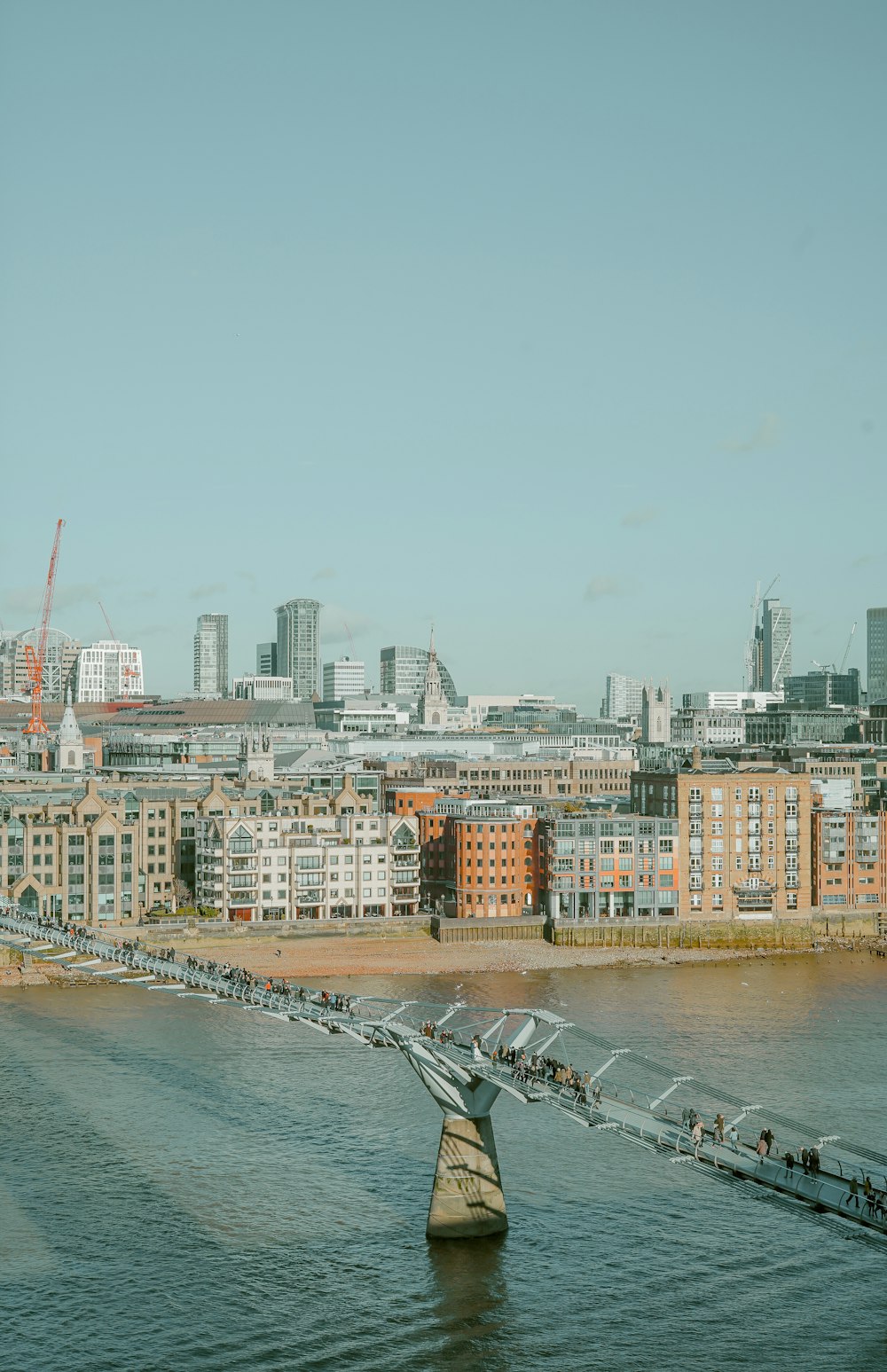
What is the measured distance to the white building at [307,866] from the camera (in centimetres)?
6906

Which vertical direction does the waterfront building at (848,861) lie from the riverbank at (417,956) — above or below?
above

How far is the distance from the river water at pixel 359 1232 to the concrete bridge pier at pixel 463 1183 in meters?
0.53

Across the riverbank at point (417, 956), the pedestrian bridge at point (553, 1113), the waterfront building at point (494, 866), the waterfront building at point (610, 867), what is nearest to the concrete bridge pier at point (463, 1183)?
the pedestrian bridge at point (553, 1113)

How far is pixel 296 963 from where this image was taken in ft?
206

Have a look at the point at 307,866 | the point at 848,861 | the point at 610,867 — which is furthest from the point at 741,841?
the point at 307,866

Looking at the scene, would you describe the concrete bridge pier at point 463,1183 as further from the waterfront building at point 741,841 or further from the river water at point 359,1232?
the waterfront building at point 741,841

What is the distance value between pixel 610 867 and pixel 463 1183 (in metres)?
42.1

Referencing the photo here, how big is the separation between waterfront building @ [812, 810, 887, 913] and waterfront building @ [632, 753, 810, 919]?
4.11ft

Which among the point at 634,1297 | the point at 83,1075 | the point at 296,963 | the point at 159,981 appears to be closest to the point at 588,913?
the point at 296,963

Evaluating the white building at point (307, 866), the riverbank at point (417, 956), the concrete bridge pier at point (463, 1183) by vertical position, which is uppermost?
the white building at point (307, 866)

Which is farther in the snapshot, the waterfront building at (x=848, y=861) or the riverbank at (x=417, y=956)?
the waterfront building at (x=848, y=861)

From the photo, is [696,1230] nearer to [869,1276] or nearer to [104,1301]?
[869,1276]

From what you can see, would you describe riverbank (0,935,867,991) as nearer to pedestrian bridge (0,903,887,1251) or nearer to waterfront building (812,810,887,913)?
waterfront building (812,810,887,913)

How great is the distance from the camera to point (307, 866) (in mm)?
70125
